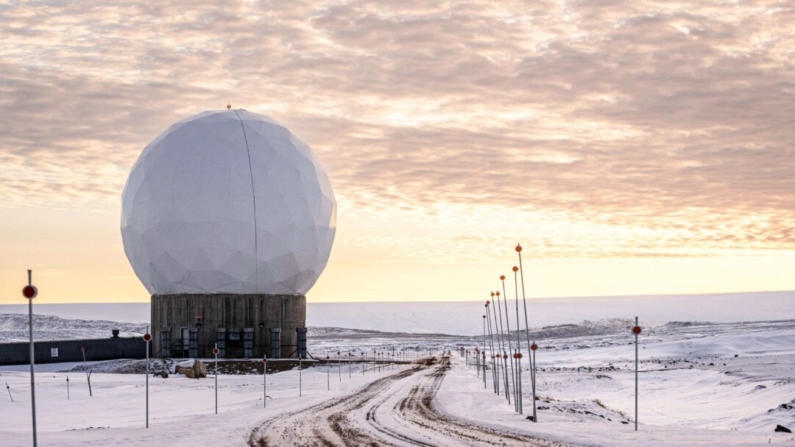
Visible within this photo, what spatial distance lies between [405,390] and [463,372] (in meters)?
16.7

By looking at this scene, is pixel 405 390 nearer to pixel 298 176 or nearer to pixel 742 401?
pixel 742 401

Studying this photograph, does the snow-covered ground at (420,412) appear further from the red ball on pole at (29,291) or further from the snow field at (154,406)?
the red ball on pole at (29,291)

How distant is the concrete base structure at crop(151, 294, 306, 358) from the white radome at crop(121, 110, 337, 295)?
0.72 m

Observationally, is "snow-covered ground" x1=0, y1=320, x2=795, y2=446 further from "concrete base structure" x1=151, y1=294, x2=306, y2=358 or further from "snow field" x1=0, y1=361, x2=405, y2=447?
"concrete base structure" x1=151, y1=294, x2=306, y2=358

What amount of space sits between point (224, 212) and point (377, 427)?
36.4 metres

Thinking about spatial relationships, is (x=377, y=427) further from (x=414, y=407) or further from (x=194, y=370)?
(x=194, y=370)

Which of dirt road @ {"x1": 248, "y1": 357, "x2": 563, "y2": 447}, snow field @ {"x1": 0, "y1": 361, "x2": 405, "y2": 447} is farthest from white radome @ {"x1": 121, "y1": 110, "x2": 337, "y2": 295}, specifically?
dirt road @ {"x1": 248, "y1": 357, "x2": 563, "y2": 447}

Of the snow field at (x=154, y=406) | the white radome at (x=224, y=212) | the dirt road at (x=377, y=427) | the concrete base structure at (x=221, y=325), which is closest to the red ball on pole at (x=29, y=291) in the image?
the snow field at (x=154, y=406)

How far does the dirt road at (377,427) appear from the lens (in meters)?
22.9

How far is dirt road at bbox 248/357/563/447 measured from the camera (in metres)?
22.9

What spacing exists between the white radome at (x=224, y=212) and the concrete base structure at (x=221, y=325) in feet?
2.35

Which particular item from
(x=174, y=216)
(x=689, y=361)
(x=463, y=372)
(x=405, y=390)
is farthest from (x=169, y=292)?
(x=689, y=361)

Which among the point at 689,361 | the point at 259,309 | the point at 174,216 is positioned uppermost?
the point at 174,216

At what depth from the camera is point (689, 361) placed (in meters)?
66.4
